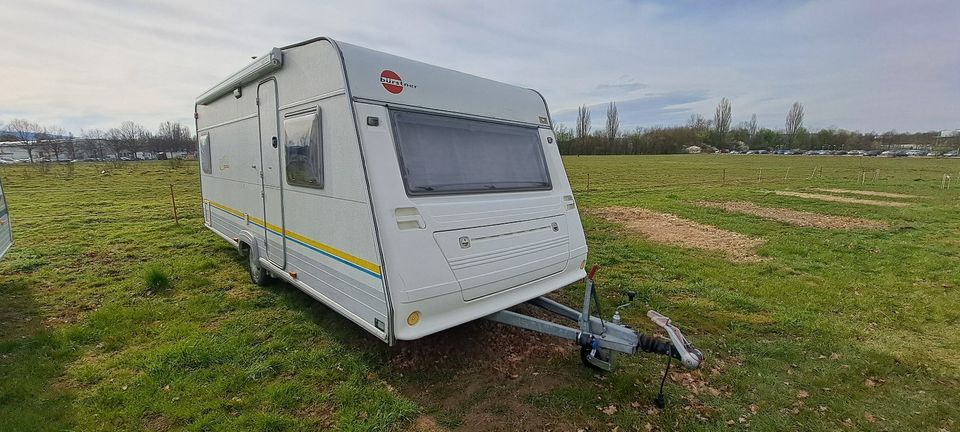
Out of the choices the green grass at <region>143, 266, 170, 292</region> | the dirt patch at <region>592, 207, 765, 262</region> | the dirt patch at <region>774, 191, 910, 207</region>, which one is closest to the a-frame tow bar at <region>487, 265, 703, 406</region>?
the green grass at <region>143, 266, 170, 292</region>

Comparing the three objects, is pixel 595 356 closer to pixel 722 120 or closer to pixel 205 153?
pixel 205 153

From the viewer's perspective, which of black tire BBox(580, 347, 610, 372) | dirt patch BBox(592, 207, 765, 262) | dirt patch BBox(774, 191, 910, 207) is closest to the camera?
black tire BBox(580, 347, 610, 372)

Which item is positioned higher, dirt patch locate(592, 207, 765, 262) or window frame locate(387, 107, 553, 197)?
window frame locate(387, 107, 553, 197)

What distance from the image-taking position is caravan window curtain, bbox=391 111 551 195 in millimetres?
3547

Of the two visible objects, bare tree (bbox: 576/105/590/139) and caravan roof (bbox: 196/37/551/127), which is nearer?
caravan roof (bbox: 196/37/551/127)

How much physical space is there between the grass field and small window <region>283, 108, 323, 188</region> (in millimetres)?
1594

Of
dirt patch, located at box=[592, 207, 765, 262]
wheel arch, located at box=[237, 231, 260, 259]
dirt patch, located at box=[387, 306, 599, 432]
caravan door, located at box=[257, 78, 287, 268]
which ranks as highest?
caravan door, located at box=[257, 78, 287, 268]

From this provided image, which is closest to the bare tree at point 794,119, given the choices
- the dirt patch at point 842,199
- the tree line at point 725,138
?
the tree line at point 725,138

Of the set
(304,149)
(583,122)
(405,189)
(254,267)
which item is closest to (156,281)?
(254,267)

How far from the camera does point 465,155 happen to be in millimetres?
3975

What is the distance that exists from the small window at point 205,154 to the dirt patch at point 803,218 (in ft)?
42.2

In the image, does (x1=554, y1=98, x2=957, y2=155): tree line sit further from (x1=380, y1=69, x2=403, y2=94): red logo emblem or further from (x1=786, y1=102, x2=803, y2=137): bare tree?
(x1=380, y1=69, x2=403, y2=94): red logo emblem

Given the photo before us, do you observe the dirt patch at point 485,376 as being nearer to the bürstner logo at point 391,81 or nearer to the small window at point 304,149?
the small window at point 304,149

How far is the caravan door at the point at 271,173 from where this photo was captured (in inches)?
177
